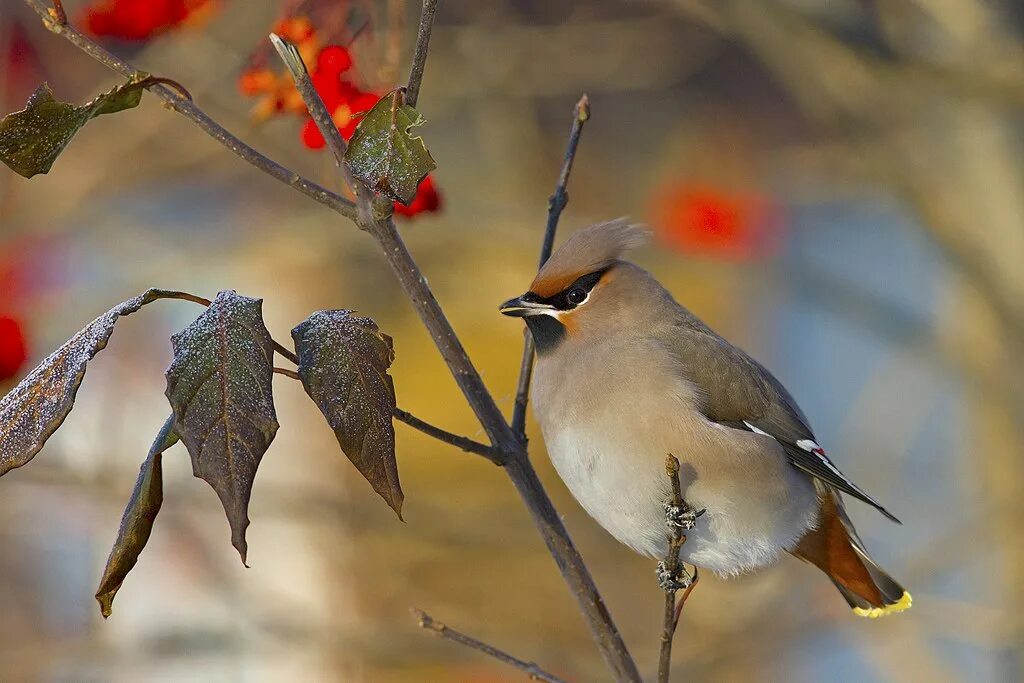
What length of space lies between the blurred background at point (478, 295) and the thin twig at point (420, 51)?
586mm

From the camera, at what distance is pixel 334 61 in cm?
205

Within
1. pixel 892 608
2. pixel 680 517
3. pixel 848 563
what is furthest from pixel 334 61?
pixel 892 608

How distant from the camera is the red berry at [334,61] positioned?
2.05 meters

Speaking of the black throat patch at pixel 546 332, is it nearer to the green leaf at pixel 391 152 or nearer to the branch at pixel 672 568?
the branch at pixel 672 568

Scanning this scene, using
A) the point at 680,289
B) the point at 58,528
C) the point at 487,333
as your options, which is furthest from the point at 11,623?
the point at 680,289

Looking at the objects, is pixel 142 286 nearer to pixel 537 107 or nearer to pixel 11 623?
pixel 11 623

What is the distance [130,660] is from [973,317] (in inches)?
119

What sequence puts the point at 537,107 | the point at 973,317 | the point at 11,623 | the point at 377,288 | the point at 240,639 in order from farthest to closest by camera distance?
the point at 377,288 < the point at 537,107 < the point at 11,623 < the point at 973,317 < the point at 240,639

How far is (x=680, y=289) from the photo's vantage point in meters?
6.66

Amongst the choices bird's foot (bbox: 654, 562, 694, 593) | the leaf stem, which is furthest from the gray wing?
the leaf stem

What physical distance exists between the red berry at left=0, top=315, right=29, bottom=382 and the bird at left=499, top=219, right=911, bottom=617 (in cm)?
117

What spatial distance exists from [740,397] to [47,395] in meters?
1.41

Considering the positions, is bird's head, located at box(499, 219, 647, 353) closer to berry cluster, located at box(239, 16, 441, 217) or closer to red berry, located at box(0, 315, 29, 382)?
berry cluster, located at box(239, 16, 441, 217)

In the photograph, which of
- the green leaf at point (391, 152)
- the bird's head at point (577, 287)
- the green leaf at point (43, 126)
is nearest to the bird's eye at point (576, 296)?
the bird's head at point (577, 287)
